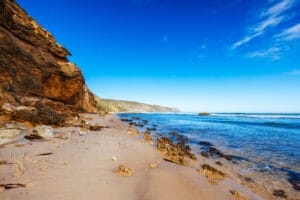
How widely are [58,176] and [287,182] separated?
317 inches

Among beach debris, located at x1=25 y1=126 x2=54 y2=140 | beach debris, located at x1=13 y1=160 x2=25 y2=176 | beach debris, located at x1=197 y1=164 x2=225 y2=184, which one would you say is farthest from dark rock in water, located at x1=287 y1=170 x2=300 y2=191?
Result: beach debris, located at x1=25 y1=126 x2=54 y2=140

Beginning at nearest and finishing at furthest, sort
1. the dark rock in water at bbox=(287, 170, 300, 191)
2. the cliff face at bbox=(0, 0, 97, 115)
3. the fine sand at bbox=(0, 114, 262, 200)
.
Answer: the fine sand at bbox=(0, 114, 262, 200) < the dark rock in water at bbox=(287, 170, 300, 191) < the cliff face at bbox=(0, 0, 97, 115)

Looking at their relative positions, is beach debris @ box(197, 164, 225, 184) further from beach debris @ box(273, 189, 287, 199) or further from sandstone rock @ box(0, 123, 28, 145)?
sandstone rock @ box(0, 123, 28, 145)

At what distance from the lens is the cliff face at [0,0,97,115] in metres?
13.0

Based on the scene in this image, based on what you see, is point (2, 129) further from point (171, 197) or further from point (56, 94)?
point (56, 94)

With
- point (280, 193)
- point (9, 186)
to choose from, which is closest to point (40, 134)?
point (9, 186)

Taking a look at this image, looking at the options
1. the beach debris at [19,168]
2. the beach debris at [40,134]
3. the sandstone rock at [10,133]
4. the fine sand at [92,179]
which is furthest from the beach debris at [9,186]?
the beach debris at [40,134]

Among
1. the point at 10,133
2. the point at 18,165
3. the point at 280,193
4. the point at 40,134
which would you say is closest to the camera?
the point at 18,165

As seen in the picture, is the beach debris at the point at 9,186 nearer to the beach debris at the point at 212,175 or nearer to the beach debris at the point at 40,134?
the beach debris at the point at 40,134

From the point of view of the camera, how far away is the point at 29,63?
1609 centimetres

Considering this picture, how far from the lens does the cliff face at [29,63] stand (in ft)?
42.6

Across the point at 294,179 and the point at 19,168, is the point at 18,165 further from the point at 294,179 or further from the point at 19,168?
the point at 294,179

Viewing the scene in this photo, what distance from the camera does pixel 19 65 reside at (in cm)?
1465

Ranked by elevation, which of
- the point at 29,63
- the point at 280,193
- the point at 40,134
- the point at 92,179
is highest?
the point at 29,63
